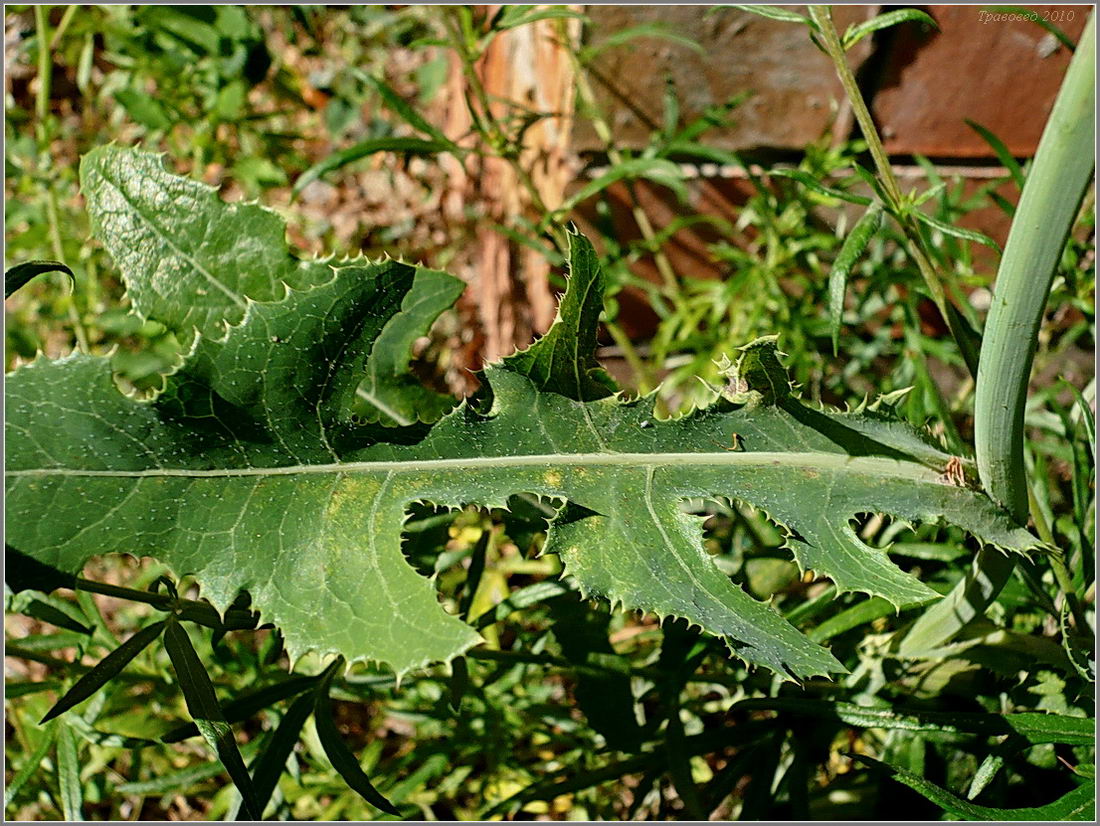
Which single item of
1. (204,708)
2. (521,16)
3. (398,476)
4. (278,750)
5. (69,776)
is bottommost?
(69,776)

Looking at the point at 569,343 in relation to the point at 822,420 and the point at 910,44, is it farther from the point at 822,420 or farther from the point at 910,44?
the point at 910,44

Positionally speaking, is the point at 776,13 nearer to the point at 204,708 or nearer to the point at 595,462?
the point at 595,462

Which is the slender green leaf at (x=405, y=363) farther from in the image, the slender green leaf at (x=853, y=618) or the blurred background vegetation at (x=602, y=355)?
the slender green leaf at (x=853, y=618)

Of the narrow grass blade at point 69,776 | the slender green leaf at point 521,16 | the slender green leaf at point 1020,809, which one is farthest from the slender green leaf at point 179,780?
the slender green leaf at point 521,16

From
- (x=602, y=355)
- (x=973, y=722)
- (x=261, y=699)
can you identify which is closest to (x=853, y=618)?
(x=973, y=722)

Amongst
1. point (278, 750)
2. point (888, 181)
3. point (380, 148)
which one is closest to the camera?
point (888, 181)

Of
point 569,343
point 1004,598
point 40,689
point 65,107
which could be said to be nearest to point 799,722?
point 1004,598

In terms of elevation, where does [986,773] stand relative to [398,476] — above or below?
below
